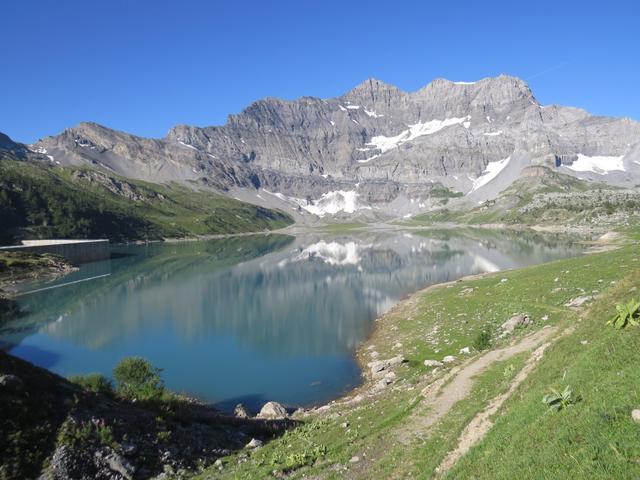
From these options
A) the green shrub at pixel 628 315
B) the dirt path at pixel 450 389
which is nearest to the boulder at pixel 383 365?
the dirt path at pixel 450 389

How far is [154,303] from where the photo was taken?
327 feet

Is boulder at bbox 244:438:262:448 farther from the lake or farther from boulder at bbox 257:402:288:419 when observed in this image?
the lake

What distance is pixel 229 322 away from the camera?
→ 80.2 meters

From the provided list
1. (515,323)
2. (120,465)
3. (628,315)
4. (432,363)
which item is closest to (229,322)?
(432,363)

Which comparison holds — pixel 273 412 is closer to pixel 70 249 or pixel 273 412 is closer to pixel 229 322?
pixel 229 322

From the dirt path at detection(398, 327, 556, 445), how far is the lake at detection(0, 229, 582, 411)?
19.1m

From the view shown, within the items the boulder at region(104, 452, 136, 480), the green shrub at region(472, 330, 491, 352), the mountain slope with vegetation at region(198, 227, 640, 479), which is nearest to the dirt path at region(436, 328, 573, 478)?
the mountain slope with vegetation at region(198, 227, 640, 479)

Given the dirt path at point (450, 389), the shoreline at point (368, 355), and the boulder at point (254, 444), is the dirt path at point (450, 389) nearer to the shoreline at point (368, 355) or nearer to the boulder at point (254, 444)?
the boulder at point (254, 444)

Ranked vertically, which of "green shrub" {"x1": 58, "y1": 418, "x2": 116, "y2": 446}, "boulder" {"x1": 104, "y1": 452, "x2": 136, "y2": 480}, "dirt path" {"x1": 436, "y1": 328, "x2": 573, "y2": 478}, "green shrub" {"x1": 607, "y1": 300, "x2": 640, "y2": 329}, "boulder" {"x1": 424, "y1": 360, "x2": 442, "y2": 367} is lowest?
"boulder" {"x1": 424, "y1": 360, "x2": 442, "y2": 367}

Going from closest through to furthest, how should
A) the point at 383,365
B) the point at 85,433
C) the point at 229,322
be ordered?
the point at 85,433 → the point at 383,365 → the point at 229,322

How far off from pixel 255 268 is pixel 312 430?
439ft

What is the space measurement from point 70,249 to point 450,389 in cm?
18738

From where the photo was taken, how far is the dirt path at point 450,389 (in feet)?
65.6

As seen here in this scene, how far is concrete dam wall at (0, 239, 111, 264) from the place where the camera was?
164 metres
